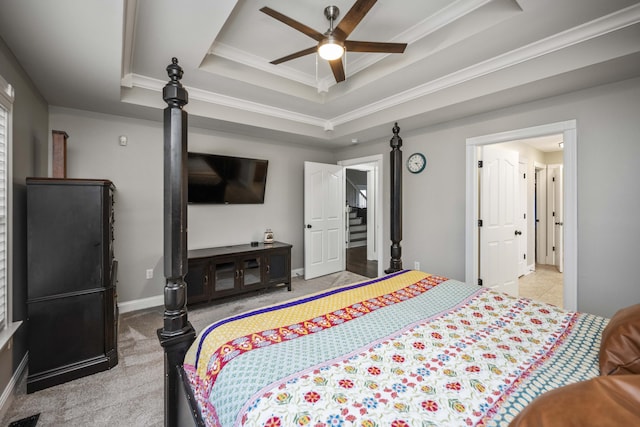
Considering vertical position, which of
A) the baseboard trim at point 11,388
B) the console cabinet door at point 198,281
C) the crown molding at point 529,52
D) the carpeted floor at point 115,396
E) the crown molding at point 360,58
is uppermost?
the crown molding at point 360,58

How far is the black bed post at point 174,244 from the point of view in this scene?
140 cm

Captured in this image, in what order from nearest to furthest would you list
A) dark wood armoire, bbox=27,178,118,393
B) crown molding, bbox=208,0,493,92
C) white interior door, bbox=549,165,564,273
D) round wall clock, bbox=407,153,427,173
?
dark wood armoire, bbox=27,178,118,393
crown molding, bbox=208,0,493,92
round wall clock, bbox=407,153,427,173
white interior door, bbox=549,165,564,273

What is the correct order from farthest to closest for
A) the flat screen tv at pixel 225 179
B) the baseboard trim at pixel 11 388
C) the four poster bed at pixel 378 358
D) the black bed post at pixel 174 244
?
the flat screen tv at pixel 225 179
the baseboard trim at pixel 11 388
the black bed post at pixel 174 244
the four poster bed at pixel 378 358

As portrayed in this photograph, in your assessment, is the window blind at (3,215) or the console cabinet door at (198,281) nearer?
the window blind at (3,215)

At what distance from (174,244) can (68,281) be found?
136 centimetres

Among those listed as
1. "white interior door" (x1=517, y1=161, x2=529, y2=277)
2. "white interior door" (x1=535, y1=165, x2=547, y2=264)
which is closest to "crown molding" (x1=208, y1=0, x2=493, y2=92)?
"white interior door" (x1=517, y1=161, x2=529, y2=277)

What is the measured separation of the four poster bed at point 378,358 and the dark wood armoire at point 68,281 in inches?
46.4

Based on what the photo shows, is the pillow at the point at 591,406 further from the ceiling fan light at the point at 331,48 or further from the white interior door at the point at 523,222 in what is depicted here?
the white interior door at the point at 523,222

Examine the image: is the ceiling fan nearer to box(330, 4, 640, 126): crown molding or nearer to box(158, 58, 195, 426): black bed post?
box(158, 58, 195, 426): black bed post

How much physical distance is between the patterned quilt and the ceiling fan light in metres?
1.72

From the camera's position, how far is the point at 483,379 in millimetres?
986

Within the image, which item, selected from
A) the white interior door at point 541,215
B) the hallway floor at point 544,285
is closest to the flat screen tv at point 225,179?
the hallway floor at point 544,285

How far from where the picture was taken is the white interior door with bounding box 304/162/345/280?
455 centimetres

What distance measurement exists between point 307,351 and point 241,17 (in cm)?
245
